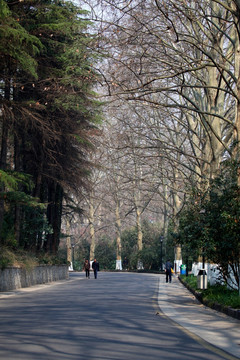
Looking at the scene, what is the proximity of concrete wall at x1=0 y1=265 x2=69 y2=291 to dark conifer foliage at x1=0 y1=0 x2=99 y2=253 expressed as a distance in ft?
5.85

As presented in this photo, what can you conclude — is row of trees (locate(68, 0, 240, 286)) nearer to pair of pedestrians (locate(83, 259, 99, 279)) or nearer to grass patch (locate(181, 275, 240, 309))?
grass patch (locate(181, 275, 240, 309))

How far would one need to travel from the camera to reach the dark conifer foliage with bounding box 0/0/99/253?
26547mm

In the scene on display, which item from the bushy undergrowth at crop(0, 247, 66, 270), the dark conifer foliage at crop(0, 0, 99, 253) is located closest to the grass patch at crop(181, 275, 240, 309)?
the dark conifer foliage at crop(0, 0, 99, 253)

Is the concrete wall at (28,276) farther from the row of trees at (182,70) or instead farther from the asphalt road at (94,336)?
the asphalt road at (94,336)

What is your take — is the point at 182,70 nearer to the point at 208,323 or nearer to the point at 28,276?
the point at 208,323

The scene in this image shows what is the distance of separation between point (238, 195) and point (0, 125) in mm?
16532

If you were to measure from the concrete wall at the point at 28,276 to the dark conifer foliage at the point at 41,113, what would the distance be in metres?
1.78

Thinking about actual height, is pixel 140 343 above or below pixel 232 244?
below

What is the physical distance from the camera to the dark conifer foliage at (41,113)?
26.5 metres

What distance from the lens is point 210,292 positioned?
21172 mm

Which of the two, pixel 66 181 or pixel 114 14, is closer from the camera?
pixel 114 14

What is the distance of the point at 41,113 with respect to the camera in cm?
3331

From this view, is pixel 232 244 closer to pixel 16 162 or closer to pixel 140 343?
pixel 140 343

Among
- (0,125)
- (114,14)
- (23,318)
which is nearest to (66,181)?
(0,125)
